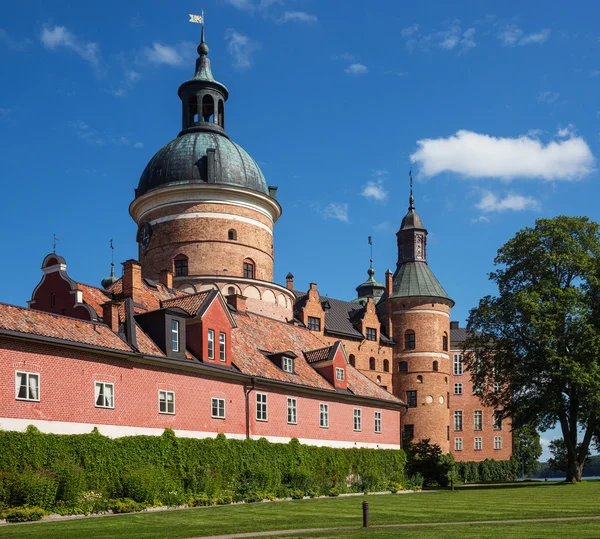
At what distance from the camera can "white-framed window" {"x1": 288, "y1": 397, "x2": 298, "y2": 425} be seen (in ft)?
120

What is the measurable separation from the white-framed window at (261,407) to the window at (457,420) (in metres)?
49.3

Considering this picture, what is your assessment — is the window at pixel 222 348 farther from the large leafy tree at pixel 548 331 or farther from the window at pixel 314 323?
the window at pixel 314 323

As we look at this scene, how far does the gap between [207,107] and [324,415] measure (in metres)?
24.9

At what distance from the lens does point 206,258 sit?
5038 cm

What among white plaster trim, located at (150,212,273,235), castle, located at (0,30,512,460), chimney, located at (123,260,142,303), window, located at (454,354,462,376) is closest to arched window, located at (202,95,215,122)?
castle, located at (0,30,512,460)

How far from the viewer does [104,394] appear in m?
27.6

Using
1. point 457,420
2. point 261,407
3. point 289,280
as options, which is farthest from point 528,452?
point 261,407

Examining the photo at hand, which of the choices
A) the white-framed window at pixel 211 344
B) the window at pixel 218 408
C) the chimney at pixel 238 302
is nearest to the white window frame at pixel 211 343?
the white-framed window at pixel 211 344

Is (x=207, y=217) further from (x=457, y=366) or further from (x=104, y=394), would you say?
(x=457, y=366)

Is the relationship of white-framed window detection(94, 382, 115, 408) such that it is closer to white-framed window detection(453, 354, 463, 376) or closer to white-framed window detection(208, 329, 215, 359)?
white-framed window detection(208, 329, 215, 359)

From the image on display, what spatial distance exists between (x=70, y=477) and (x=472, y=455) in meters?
60.9

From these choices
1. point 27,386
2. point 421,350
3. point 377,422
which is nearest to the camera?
point 27,386

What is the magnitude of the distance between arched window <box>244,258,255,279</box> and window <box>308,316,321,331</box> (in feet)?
40.9

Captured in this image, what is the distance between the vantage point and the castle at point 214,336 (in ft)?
88.0
